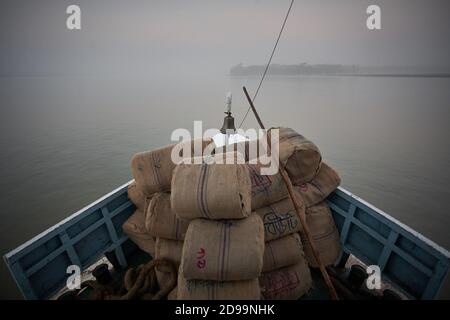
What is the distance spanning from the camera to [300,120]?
20.7m

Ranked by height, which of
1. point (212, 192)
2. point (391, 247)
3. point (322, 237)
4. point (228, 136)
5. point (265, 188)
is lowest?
point (322, 237)

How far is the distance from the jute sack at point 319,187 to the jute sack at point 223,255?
1.41m

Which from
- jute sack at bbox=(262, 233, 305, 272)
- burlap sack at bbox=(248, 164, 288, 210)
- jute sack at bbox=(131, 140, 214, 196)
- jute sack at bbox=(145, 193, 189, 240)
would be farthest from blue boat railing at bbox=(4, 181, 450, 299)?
burlap sack at bbox=(248, 164, 288, 210)

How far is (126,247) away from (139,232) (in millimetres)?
625

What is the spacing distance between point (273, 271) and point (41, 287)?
2.67 m

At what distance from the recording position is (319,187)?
3.47 meters

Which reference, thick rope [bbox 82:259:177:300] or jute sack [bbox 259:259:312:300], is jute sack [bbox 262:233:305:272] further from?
thick rope [bbox 82:259:177:300]

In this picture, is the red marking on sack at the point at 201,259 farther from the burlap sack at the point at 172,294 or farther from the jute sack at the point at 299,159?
the jute sack at the point at 299,159

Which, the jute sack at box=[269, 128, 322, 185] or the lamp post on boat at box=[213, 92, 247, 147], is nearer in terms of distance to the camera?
the jute sack at box=[269, 128, 322, 185]

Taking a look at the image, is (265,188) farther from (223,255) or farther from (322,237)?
(322,237)

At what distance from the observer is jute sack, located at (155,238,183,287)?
2762 mm

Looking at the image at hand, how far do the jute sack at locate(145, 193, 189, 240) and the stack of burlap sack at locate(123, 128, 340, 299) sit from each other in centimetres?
1

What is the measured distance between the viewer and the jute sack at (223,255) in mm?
2064

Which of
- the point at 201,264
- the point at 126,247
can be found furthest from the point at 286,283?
the point at 126,247
